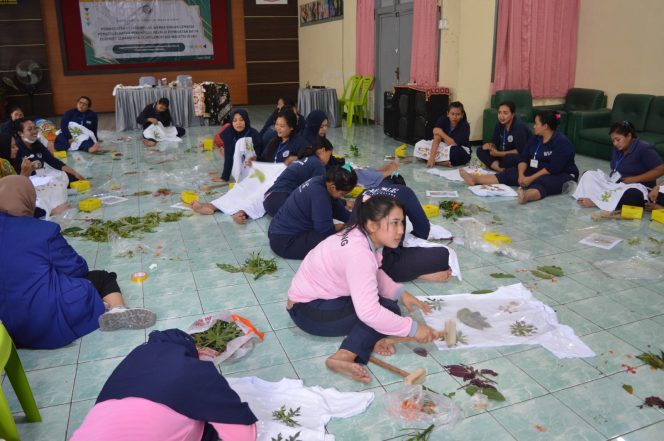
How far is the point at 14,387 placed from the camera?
2061 mm

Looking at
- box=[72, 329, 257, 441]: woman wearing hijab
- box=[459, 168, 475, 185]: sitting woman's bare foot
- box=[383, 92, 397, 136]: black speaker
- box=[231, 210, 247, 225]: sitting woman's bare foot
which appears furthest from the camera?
box=[383, 92, 397, 136]: black speaker

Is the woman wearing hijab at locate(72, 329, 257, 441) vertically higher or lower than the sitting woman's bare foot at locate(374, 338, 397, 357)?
higher

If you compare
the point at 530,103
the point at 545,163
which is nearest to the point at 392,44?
the point at 530,103

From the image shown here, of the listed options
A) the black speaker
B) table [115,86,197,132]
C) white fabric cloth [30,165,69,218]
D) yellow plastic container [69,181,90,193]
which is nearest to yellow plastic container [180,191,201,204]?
white fabric cloth [30,165,69,218]

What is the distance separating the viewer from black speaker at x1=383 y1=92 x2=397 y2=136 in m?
8.49

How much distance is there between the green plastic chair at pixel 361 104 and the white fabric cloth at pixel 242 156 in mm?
4454

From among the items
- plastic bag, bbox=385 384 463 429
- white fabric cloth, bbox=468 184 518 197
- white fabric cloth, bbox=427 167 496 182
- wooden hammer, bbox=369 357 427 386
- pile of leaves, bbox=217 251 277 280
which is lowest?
plastic bag, bbox=385 384 463 429

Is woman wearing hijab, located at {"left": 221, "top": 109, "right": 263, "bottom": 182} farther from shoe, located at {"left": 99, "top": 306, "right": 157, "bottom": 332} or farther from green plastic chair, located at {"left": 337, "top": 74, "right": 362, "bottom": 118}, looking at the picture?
green plastic chair, located at {"left": 337, "top": 74, "right": 362, "bottom": 118}

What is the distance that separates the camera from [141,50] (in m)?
12.3

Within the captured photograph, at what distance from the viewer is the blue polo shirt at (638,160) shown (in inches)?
181

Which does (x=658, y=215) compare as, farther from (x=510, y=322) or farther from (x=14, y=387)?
(x=14, y=387)

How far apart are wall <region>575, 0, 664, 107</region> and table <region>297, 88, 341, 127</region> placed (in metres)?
4.08

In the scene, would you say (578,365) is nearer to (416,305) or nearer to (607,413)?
(607,413)

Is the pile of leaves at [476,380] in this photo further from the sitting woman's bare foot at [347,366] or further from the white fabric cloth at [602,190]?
the white fabric cloth at [602,190]
